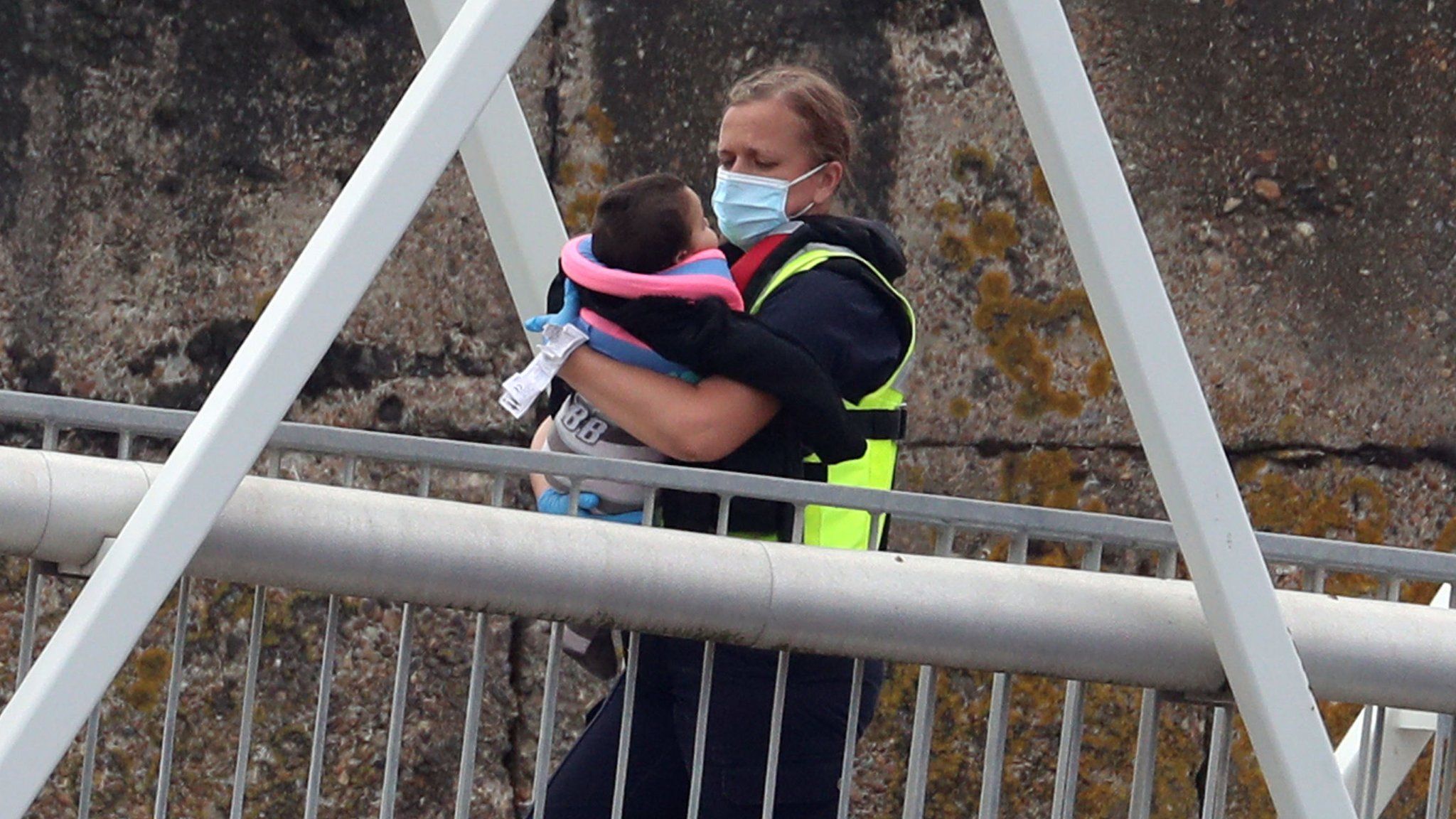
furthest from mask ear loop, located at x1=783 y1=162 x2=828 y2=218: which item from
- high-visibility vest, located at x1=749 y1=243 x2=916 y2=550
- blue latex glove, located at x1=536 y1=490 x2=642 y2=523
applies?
blue latex glove, located at x1=536 y1=490 x2=642 y2=523

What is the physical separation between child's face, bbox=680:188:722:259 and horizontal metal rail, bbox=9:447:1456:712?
581 mm

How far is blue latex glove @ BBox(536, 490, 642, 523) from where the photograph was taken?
2.08 m

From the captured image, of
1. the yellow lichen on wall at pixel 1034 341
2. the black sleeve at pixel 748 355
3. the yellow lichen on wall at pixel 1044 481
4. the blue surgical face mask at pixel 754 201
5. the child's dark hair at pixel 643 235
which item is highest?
the yellow lichen on wall at pixel 1034 341

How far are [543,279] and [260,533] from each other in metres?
1.07

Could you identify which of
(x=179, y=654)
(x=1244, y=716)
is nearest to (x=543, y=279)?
(x=179, y=654)

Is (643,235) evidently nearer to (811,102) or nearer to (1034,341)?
(811,102)

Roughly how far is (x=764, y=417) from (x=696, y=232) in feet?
0.76

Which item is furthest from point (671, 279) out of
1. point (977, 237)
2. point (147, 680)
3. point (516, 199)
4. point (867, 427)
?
point (147, 680)

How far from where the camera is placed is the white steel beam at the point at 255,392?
147cm

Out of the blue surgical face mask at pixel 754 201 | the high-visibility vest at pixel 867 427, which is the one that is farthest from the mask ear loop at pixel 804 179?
the high-visibility vest at pixel 867 427

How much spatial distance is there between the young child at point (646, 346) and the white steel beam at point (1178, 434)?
0.46m

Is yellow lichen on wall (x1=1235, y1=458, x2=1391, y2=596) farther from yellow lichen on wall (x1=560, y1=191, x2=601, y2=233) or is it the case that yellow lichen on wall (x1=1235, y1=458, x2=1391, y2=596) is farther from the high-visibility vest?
the high-visibility vest

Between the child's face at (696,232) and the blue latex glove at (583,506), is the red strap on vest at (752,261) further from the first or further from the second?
the blue latex glove at (583,506)

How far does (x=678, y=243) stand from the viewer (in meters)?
2.22
